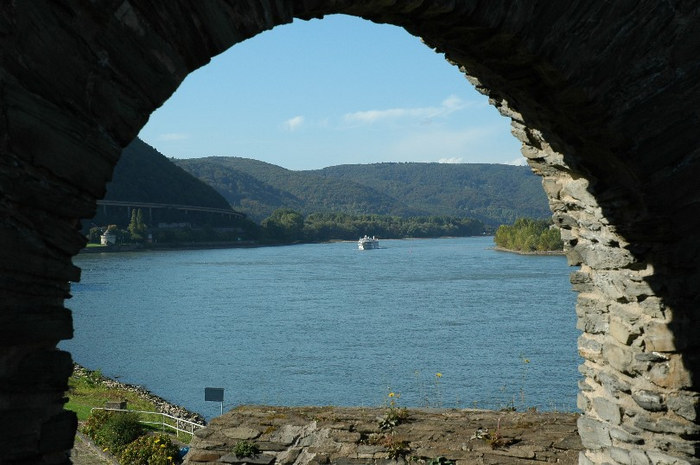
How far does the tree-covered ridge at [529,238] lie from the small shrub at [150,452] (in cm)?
6459

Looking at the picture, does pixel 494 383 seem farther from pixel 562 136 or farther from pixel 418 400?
pixel 562 136

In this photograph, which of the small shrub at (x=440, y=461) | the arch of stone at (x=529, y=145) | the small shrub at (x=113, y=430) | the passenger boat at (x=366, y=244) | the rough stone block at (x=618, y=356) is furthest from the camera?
the passenger boat at (x=366, y=244)

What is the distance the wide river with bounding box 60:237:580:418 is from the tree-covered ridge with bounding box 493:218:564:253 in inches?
927

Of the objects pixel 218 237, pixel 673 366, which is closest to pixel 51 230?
pixel 673 366

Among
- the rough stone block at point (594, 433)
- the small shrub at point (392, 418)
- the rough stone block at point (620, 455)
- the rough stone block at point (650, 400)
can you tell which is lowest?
the small shrub at point (392, 418)

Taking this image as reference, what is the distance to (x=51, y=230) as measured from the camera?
98.0 inches

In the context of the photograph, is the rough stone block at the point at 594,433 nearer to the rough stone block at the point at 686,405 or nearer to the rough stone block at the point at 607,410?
the rough stone block at the point at 607,410

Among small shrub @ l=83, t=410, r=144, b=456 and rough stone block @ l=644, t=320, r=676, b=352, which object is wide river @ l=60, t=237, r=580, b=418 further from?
rough stone block @ l=644, t=320, r=676, b=352

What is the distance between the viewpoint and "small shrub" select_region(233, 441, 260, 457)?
768 centimetres

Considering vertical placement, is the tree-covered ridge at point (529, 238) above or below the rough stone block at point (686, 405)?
above

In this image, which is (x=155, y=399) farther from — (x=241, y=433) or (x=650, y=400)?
(x=650, y=400)

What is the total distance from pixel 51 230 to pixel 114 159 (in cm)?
32

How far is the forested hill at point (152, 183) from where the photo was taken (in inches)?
3752

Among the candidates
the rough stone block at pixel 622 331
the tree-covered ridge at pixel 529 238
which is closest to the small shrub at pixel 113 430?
the rough stone block at pixel 622 331
